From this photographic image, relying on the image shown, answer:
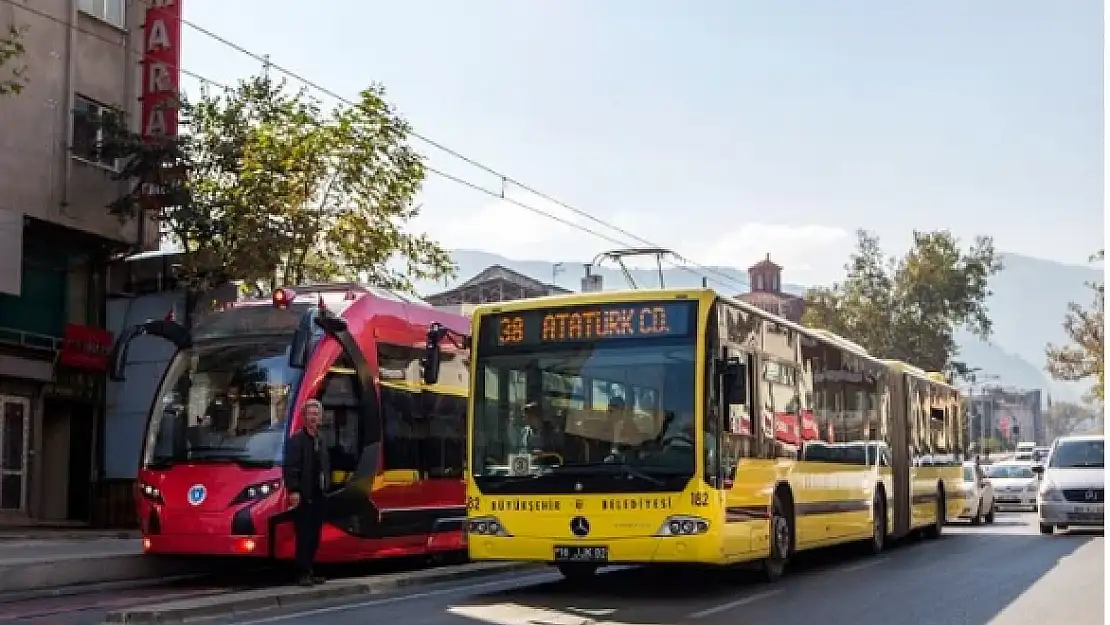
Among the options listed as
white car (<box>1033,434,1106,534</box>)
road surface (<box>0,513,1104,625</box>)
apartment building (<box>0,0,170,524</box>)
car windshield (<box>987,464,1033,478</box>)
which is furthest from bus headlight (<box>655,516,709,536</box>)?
car windshield (<box>987,464,1033,478</box>)

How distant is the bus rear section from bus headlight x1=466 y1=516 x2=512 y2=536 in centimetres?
1

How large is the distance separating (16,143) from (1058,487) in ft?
64.5

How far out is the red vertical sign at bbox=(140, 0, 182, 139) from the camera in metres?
26.7

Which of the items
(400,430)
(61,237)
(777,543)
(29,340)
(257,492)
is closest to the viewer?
(257,492)

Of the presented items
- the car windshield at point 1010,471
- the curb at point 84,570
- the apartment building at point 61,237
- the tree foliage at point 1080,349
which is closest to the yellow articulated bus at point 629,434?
the curb at point 84,570

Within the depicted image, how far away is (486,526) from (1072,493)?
14432 mm

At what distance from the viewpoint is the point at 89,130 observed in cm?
2686

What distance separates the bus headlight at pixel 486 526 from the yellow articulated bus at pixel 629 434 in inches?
0.7

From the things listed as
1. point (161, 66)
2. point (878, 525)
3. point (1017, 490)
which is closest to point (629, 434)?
point (878, 525)

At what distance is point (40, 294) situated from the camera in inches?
1045

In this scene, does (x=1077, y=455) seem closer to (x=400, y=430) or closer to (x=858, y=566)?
(x=858, y=566)

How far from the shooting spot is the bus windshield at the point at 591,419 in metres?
12.8

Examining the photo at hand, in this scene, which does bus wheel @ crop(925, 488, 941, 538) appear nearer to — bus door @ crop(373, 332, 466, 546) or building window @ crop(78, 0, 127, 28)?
bus door @ crop(373, 332, 466, 546)

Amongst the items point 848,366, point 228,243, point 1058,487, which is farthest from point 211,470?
point 1058,487
